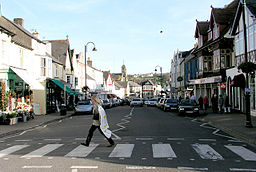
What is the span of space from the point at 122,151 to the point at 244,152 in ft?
12.9

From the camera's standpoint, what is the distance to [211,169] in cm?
704

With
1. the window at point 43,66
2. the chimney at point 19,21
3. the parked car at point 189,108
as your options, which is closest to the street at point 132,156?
the parked car at point 189,108

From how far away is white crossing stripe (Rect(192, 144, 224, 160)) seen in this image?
848 cm

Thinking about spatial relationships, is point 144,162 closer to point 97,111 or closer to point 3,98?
point 97,111

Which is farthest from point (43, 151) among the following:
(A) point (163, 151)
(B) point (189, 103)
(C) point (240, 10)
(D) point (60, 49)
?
(D) point (60, 49)

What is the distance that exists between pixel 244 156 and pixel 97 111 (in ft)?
16.2

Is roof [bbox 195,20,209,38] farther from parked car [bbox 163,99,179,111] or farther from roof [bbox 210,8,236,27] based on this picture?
parked car [bbox 163,99,179,111]

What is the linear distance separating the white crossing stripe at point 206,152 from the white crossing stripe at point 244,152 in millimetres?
688

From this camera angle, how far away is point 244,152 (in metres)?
9.33

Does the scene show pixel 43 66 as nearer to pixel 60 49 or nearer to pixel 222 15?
pixel 60 49

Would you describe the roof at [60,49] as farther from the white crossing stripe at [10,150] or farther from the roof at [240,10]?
the white crossing stripe at [10,150]

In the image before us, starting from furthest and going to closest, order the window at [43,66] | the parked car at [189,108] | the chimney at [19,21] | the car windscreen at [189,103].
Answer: the chimney at [19,21], the window at [43,66], the car windscreen at [189,103], the parked car at [189,108]

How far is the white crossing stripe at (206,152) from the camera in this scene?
8.48 m

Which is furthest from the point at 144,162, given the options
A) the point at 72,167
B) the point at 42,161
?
the point at 42,161
